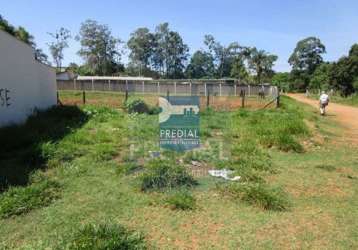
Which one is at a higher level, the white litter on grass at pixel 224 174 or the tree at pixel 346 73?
the tree at pixel 346 73

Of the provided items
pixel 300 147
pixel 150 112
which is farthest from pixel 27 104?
pixel 300 147

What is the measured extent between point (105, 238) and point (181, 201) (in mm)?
1236

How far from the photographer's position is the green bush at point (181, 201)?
3855 mm

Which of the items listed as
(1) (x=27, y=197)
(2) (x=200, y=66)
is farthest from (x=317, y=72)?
(1) (x=27, y=197)

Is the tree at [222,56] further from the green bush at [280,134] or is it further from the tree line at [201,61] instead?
the green bush at [280,134]

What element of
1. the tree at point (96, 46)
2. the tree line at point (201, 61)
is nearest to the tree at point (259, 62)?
the tree line at point (201, 61)

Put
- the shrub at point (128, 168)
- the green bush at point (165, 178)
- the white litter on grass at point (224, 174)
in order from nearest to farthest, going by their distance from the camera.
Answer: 1. the green bush at point (165, 178)
2. the white litter on grass at point (224, 174)
3. the shrub at point (128, 168)

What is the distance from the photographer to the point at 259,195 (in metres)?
4.07

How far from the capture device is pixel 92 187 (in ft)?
14.8

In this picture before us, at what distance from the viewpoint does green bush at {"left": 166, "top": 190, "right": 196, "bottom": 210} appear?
12.6ft

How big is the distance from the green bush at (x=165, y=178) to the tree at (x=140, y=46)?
220 feet

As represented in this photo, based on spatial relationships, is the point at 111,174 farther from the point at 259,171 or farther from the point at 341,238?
the point at 341,238

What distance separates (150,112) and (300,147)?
280 inches

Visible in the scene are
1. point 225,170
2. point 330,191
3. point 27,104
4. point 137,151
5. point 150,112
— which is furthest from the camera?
point 150,112
